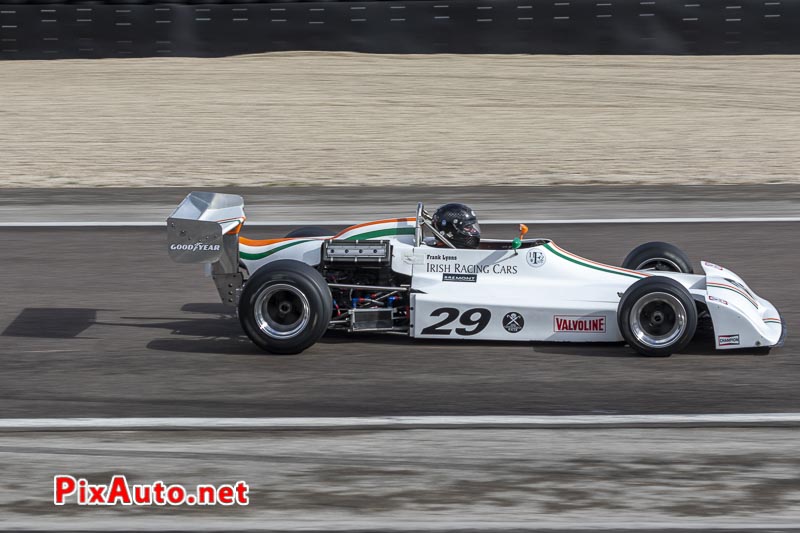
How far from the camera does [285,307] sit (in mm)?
7836

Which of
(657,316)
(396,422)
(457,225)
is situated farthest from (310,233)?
(657,316)

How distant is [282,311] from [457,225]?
4.74ft

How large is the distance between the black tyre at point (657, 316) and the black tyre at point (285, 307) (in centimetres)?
207

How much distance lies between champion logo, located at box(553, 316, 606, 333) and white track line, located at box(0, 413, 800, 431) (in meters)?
1.38

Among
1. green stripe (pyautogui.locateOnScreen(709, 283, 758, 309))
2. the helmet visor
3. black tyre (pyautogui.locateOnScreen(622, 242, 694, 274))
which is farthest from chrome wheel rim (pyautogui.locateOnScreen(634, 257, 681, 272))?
the helmet visor

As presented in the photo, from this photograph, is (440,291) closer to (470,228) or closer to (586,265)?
(470,228)

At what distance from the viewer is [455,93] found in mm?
22594

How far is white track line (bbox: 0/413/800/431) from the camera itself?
653 centimetres

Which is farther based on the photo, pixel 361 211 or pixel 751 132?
pixel 751 132

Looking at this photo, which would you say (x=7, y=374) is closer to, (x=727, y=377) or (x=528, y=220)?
(x=727, y=377)

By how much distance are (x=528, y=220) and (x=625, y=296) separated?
573cm

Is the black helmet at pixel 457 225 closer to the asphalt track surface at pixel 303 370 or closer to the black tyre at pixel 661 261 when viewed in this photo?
the asphalt track surface at pixel 303 370

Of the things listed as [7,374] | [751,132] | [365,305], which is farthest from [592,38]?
[7,374]

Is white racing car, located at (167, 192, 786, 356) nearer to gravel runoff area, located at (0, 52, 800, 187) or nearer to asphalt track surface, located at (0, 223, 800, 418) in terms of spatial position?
asphalt track surface, located at (0, 223, 800, 418)
